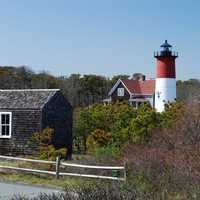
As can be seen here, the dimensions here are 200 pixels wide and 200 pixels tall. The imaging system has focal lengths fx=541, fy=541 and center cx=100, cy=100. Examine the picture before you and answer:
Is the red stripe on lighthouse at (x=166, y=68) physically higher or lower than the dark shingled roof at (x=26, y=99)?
higher

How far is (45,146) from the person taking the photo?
25.4 m

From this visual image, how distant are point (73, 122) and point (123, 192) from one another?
2638 cm

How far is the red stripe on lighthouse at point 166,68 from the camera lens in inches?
2231

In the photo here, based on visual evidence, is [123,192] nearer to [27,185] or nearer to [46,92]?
[27,185]

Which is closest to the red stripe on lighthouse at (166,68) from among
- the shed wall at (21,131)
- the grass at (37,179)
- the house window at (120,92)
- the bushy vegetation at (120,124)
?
the house window at (120,92)

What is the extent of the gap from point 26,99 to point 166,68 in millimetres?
30507

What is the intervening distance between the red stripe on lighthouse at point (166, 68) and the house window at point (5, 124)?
1202 inches

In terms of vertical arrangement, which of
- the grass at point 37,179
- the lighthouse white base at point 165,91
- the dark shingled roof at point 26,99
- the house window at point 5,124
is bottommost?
the grass at point 37,179

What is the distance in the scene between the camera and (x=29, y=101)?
93.2 ft

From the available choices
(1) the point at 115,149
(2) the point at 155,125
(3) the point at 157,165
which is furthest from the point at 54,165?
(3) the point at 157,165

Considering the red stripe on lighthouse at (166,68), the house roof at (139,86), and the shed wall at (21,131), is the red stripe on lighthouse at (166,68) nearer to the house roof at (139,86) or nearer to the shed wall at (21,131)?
the house roof at (139,86)

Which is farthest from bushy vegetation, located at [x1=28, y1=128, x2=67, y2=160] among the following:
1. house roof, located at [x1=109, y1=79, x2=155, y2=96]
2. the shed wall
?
house roof, located at [x1=109, y1=79, x2=155, y2=96]

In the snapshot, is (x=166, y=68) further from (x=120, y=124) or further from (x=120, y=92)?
(x=120, y=124)

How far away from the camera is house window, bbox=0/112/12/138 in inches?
1116
